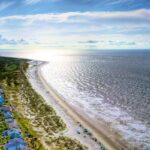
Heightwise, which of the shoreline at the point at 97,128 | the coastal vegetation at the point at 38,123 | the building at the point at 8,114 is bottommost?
the shoreline at the point at 97,128

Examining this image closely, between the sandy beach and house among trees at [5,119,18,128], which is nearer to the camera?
the sandy beach

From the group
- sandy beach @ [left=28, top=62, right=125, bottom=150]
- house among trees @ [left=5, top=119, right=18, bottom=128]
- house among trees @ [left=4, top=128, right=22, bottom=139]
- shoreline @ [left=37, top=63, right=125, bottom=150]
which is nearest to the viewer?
house among trees @ [left=4, top=128, right=22, bottom=139]

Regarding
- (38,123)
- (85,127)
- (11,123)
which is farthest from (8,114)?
(85,127)

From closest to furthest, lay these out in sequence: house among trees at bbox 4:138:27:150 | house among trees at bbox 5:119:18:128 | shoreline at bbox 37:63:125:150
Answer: house among trees at bbox 4:138:27:150
shoreline at bbox 37:63:125:150
house among trees at bbox 5:119:18:128

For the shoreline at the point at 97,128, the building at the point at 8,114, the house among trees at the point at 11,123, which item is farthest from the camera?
the building at the point at 8,114

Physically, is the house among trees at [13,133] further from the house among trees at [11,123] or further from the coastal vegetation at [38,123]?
the house among trees at [11,123]

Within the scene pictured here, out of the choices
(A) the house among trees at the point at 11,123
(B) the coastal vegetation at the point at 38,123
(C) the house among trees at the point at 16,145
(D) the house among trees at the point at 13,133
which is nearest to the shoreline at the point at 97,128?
(B) the coastal vegetation at the point at 38,123

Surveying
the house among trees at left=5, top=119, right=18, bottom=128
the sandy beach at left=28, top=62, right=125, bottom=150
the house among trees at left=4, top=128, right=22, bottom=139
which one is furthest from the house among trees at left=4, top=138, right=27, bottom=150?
the sandy beach at left=28, top=62, right=125, bottom=150

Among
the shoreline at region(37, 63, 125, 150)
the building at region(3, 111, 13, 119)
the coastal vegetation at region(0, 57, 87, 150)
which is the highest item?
the building at region(3, 111, 13, 119)

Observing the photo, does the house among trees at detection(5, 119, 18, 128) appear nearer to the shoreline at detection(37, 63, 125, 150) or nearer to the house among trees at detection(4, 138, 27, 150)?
the house among trees at detection(4, 138, 27, 150)
